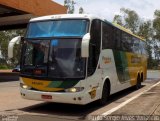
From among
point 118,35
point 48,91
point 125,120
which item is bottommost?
point 125,120

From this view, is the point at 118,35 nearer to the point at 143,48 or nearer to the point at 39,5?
the point at 143,48

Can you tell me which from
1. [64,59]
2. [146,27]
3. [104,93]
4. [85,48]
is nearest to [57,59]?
[64,59]

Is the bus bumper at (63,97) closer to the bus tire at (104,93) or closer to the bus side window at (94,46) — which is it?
the bus side window at (94,46)

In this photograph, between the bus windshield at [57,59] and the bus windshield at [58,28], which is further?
the bus windshield at [58,28]

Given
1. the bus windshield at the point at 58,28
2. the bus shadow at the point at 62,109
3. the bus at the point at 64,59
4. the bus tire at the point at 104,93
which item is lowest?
the bus shadow at the point at 62,109

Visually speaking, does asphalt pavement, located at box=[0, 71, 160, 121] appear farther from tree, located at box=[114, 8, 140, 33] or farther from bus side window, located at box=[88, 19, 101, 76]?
tree, located at box=[114, 8, 140, 33]

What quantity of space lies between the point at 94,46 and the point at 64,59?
1.39 m

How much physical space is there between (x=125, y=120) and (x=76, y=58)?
8.08 ft

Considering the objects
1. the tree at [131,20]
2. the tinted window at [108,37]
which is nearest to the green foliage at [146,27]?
the tree at [131,20]

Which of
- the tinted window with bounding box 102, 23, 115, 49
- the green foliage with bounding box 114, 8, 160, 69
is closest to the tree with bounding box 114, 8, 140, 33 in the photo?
the green foliage with bounding box 114, 8, 160, 69

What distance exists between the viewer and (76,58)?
11945mm

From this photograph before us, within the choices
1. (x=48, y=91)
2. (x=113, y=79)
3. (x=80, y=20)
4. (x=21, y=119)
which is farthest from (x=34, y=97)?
(x=113, y=79)

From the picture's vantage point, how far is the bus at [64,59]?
11891 millimetres

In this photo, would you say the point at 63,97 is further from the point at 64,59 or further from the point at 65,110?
the point at 65,110
